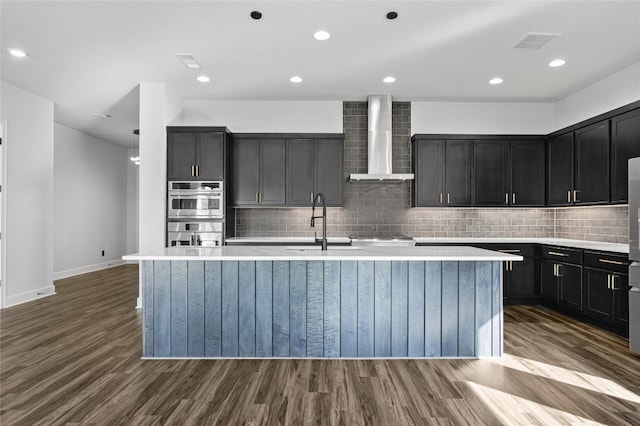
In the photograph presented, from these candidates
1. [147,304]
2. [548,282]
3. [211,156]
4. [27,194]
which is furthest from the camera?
[27,194]

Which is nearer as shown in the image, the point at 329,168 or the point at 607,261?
the point at 607,261

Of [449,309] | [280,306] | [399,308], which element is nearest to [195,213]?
[280,306]

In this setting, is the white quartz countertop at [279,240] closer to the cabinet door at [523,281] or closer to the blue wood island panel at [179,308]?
the blue wood island panel at [179,308]

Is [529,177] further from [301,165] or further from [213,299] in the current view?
[213,299]

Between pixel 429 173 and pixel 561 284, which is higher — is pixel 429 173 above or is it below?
above

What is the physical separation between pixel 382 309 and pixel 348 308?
0.93ft

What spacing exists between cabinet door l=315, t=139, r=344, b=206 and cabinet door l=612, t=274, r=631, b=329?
330 centimetres

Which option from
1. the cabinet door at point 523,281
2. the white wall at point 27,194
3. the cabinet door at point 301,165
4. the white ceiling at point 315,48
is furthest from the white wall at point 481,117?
the white wall at point 27,194

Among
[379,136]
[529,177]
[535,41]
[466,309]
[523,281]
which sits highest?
[535,41]

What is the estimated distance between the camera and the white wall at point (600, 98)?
14.5ft

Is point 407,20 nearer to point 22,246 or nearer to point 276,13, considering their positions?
point 276,13

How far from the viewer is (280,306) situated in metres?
3.21

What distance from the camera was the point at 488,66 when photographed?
4480 millimetres

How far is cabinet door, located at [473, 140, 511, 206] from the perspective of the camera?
221 inches
